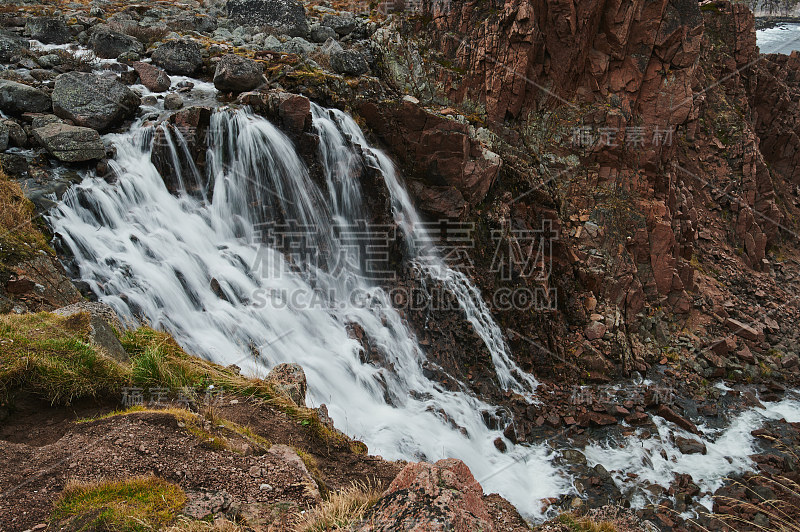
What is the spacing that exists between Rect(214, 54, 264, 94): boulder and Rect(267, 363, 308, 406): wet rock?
8.26 metres

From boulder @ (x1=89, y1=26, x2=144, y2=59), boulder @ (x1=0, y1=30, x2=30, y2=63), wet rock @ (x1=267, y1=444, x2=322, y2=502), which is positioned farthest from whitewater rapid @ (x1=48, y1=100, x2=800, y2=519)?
boulder @ (x1=0, y1=30, x2=30, y2=63)

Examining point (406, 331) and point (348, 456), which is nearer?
point (348, 456)

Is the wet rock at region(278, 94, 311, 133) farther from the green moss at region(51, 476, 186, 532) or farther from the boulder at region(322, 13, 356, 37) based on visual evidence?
the green moss at region(51, 476, 186, 532)

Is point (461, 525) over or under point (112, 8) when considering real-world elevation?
under

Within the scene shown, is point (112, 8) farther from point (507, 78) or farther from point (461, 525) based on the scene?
point (461, 525)

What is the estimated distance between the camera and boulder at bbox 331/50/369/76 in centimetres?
1391

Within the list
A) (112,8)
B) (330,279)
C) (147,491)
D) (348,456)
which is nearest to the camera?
(147,491)

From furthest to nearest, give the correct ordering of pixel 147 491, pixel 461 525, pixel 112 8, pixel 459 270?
pixel 112 8
pixel 459 270
pixel 147 491
pixel 461 525

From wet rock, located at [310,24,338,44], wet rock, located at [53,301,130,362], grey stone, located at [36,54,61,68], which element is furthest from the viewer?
wet rock, located at [310,24,338,44]

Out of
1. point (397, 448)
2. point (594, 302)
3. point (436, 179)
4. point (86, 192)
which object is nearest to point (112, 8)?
point (86, 192)

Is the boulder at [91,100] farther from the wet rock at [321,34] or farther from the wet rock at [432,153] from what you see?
the wet rock at [321,34]

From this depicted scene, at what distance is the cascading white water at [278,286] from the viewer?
7707 millimetres

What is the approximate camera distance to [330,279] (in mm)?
10539

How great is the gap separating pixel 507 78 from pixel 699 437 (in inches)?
443
